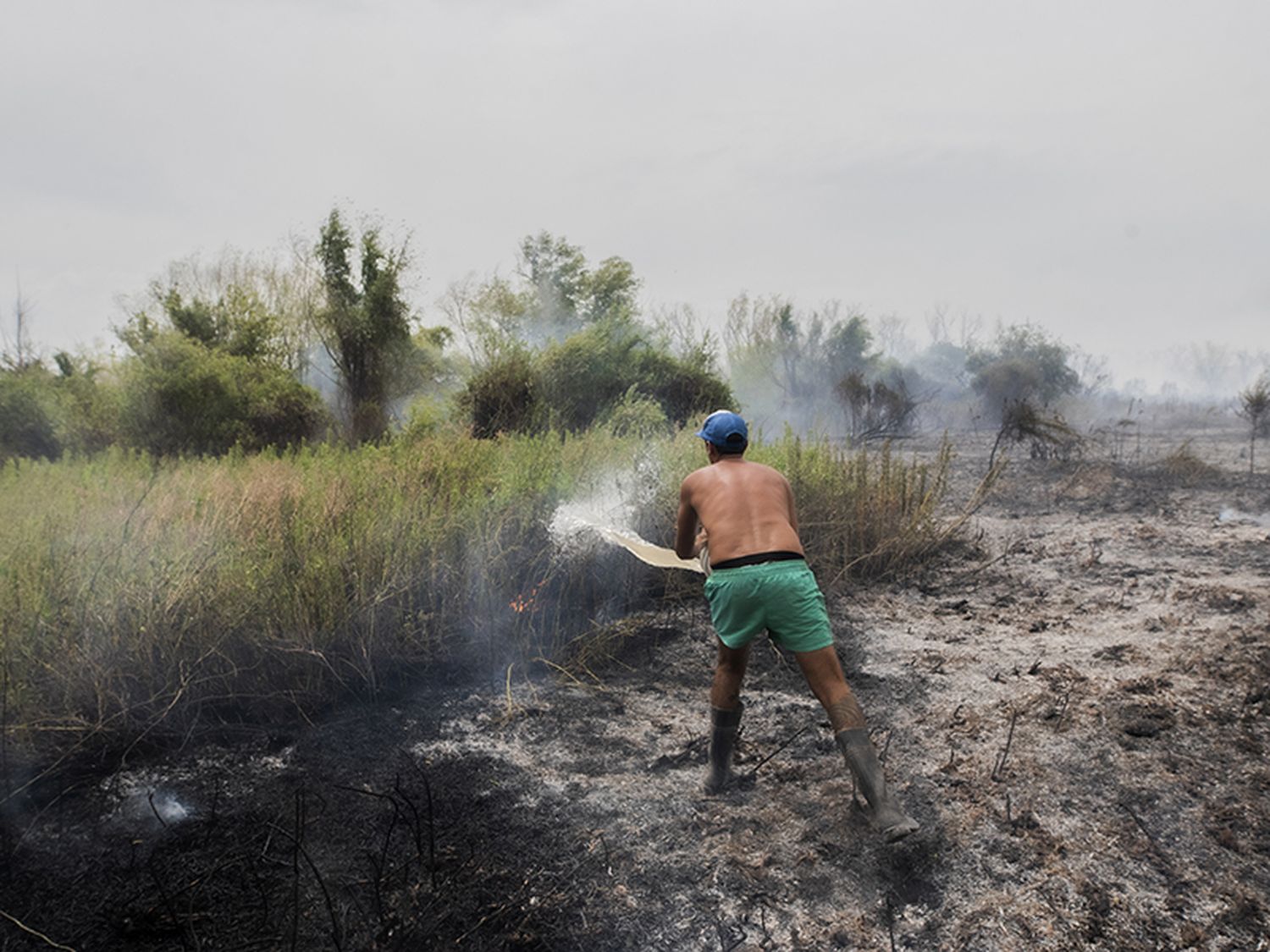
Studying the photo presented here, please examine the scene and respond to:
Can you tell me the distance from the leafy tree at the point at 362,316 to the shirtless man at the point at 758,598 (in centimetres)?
1054

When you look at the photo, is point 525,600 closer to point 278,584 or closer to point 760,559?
point 278,584

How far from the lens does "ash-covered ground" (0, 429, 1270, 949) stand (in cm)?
273

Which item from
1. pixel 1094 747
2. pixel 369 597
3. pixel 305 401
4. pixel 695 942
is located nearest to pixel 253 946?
pixel 695 942

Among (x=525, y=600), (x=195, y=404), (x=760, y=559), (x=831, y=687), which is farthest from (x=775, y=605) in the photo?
(x=195, y=404)

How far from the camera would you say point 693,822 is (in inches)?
133

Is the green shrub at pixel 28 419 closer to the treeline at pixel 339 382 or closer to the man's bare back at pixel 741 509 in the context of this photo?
the treeline at pixel 339 382

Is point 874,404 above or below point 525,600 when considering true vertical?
above

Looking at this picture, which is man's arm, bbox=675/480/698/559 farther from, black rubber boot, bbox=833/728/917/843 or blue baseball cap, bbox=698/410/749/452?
black rubber boot, bbox=833/728/917/843

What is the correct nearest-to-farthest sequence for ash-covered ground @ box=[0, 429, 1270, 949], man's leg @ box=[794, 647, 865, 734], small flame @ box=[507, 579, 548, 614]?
ash-covered ground @ box=[0, 429, 1270, 949] < man's leg @ box=[794, 647, 865, 734] < small flame @ box=[507, 579, 548, 614]

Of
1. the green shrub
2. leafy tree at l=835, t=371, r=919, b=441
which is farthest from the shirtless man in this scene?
leafy tree at l=835, t=371, r=919, b=441

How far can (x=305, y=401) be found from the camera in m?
13.2

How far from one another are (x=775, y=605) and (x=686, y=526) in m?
0.61

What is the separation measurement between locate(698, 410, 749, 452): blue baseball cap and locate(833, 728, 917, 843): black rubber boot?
1302 millimetres

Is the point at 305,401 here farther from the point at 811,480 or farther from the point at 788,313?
the point at 788,313
